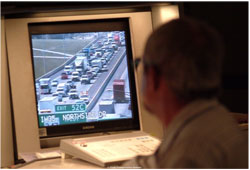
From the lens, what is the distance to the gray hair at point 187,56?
0.90 m

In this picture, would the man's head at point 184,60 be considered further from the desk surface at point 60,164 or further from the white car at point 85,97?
the white car at point 85,97

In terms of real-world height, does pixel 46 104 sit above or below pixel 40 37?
below

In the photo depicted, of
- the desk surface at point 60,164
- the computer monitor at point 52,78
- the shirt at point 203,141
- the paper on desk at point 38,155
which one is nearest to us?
the shirt at point 203,141

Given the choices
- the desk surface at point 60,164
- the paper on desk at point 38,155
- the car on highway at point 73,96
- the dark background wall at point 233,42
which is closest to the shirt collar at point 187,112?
the desk surface at point 60,164

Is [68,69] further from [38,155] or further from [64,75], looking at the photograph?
[38,155]

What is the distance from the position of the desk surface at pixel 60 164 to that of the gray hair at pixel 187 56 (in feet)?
2.32

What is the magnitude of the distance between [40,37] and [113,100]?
1.18 ft

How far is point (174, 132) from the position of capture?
0.93 metres

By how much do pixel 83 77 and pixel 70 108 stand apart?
4.9 inches

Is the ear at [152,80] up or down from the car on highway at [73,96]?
up

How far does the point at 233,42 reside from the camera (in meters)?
5.67

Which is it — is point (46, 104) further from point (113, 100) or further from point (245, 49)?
point (245, 49)

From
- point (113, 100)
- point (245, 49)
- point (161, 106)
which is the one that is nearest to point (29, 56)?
point (113, 100)

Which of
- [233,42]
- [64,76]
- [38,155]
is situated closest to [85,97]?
[64,76]
